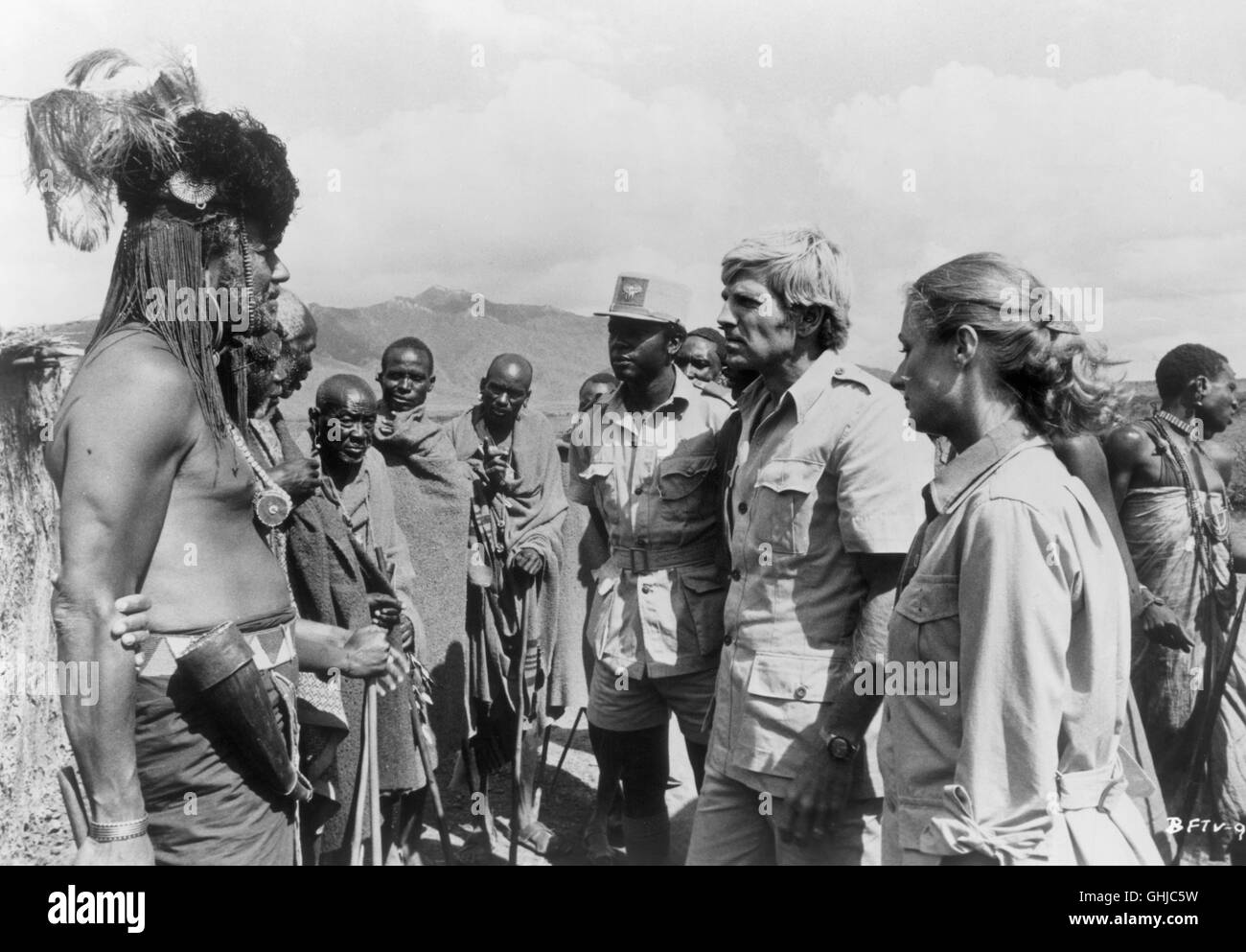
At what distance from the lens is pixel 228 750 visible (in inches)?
87.3

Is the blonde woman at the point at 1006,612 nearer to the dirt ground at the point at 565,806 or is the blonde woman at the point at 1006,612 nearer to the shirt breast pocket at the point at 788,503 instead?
the shirt breast pocket at the point at 788,503

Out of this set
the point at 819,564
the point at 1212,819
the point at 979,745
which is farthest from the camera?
the point at 1212,819

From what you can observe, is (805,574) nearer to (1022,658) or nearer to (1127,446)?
(1022,658)

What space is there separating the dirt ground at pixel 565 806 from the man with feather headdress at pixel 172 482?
2199mm

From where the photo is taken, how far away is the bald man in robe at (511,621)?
461 cm

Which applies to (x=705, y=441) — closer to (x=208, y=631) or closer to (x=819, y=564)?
(x=819, y=564)

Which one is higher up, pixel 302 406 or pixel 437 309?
pixel 437 309

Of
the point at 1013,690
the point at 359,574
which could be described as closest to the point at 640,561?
the point at 359,574

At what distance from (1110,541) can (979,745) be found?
1.39 ft

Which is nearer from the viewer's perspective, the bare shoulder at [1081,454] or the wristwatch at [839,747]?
the wristwatch at [839,747]

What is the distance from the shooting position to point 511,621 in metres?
4.70

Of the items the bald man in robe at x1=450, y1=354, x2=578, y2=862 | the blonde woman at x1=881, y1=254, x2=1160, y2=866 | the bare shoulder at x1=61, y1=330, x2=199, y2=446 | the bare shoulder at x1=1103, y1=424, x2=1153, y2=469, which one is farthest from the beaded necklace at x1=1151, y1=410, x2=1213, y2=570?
the bare shoulder at x1=61, y1=330, x2=199, y2=446

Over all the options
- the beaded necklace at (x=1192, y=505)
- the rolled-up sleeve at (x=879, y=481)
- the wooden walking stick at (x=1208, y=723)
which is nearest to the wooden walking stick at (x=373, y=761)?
the rolled-up sleeve at (x=879, y=481)
